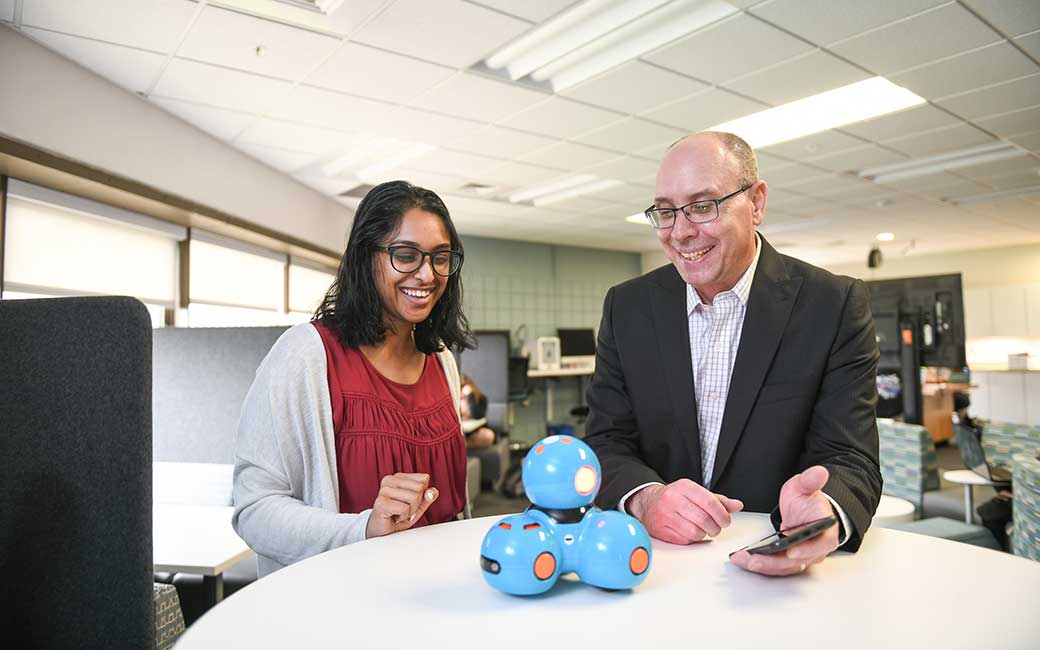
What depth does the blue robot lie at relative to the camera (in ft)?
2.54

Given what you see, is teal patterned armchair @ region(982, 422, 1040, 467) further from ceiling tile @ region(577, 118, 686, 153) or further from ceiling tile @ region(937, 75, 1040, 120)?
ceiling tile @ region(577, 118, 686, 153)

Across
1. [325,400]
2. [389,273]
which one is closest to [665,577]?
[325,400]

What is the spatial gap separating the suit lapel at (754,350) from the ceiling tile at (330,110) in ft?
10.9

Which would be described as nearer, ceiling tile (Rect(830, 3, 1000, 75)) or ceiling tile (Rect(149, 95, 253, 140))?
ceiling tile (Rect(830, 3, 1000, 75))

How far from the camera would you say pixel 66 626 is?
908 millimetres

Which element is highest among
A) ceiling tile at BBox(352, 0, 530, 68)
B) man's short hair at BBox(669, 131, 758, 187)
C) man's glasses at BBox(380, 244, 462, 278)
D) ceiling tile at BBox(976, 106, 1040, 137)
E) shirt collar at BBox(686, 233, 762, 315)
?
ceiling tile at BBox(352, 0, 530, 68)

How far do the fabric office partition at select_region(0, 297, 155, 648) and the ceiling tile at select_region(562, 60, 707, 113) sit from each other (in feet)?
10.9

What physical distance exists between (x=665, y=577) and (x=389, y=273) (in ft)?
3.00

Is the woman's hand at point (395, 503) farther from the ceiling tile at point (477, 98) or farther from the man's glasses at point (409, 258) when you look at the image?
the ceiling tile at point (477, 98)

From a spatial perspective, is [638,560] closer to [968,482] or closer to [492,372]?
[968,482]

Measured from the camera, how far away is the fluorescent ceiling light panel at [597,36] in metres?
3.15

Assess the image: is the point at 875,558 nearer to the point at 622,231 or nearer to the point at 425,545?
the point at 425,545

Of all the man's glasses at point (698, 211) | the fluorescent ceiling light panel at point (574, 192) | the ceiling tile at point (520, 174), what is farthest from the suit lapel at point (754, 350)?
the fluorescent ceiling light panel at point (574, 192)

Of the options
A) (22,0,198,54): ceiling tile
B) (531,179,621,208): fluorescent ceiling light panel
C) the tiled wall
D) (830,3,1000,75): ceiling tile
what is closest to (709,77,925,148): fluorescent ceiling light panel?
(830,3,1000,75): ceiling tile
